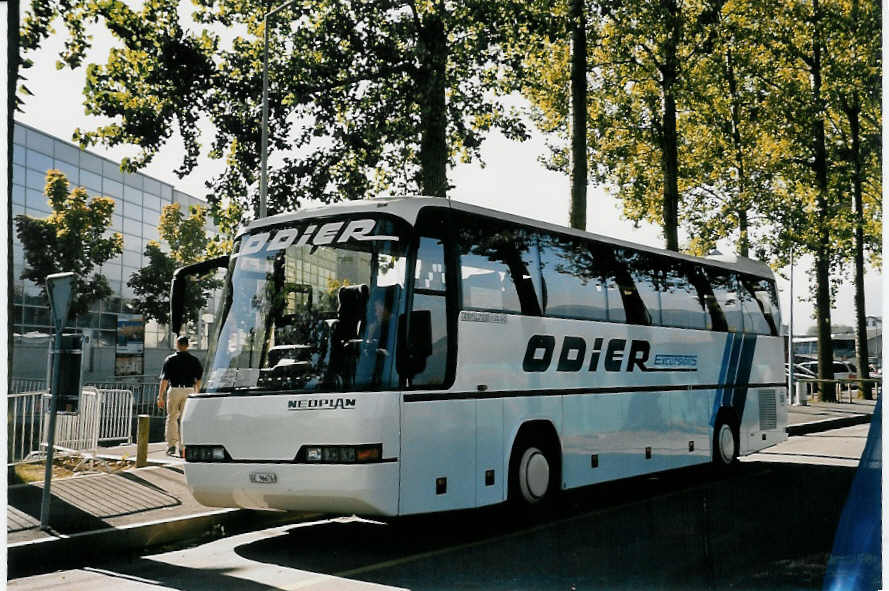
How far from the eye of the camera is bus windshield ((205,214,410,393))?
8133 mm

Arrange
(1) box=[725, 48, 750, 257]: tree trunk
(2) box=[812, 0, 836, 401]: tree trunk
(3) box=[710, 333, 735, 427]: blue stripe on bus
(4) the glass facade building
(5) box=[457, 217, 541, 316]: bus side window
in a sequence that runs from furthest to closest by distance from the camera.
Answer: (4) the glass facade building < (1) box=[725, 48, 750, 257]: tree trunk < (2) box=[812, 0, 836, 401]: tree trunk < (3) box=[710, 333, 735, 427]: blue stripe on bus < (5) box=[457, 217, 541, 316]: bus side window

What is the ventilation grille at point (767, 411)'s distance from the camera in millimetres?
15047

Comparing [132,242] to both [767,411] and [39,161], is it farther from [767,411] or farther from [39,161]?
[767,411]

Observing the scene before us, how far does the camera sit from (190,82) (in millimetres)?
19688

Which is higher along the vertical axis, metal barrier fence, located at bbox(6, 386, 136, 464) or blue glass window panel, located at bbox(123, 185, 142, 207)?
blue glass window panel, located at bbox(123, 185, 142, 207)

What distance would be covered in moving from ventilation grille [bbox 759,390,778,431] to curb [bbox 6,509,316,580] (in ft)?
26.7

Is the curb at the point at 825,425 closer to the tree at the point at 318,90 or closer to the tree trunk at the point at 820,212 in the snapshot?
the tree trunk at the point at 820,212

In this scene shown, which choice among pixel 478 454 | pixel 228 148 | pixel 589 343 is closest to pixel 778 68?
pixel 228 148

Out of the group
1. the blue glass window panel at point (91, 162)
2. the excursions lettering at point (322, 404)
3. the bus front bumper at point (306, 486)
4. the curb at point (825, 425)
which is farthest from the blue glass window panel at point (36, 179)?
the excursions lettering at point (322, 404)

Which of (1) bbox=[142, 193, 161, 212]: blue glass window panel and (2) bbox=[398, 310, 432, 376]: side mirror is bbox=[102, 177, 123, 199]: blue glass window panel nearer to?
(1) bbox=[142, 193, 161, 212]: blue glass window panel

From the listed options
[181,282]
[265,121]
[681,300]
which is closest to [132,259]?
[265,121]

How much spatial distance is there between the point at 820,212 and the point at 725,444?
10038 mm

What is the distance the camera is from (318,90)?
2016cm

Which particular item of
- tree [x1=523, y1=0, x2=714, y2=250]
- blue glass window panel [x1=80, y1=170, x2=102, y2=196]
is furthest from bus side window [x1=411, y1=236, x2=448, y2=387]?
blue glass window panel [x1=80, y1=170, x2=102, y2=196]
